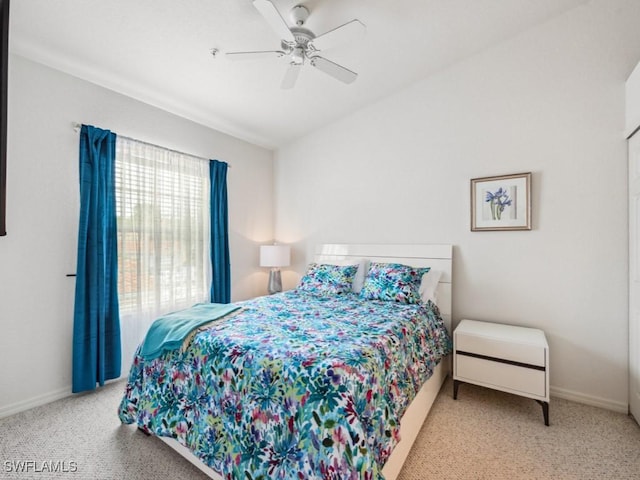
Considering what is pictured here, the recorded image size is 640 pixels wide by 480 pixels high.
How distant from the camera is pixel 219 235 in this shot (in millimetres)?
3510

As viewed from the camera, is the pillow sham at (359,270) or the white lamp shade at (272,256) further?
the white lamp shade at (272,256)

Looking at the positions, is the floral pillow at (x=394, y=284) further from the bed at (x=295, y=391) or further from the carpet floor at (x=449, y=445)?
the carpet floor at (x=449, y=445)

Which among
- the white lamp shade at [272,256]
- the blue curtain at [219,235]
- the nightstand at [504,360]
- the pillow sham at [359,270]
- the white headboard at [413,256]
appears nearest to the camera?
the nightstand at [504,360]

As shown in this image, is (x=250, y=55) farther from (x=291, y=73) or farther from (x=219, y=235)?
(x=219, y=235)

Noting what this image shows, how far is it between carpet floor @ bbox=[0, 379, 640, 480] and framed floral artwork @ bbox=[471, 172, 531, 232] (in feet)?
4.77

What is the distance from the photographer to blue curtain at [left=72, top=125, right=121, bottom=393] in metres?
2.40

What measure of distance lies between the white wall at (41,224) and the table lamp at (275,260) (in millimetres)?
1766

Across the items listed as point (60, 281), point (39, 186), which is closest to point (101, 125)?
point (39, 186)

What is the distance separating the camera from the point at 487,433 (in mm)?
1982

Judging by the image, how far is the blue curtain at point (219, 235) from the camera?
3461 millimetres

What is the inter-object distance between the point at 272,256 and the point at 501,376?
2630mm

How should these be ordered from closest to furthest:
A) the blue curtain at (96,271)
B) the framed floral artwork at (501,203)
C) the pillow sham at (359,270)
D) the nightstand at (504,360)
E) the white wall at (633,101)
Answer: the white wall at (633,101), the nightstand at (504,360), the blue curtain at (96,271), the framed floral artwork at (501,203), the pillow sham at (359,270)

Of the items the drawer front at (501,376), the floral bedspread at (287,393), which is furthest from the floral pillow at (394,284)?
Answer: the drawer front at (501,376)

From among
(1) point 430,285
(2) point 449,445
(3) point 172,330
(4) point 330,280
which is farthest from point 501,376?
(3) point 172,330
